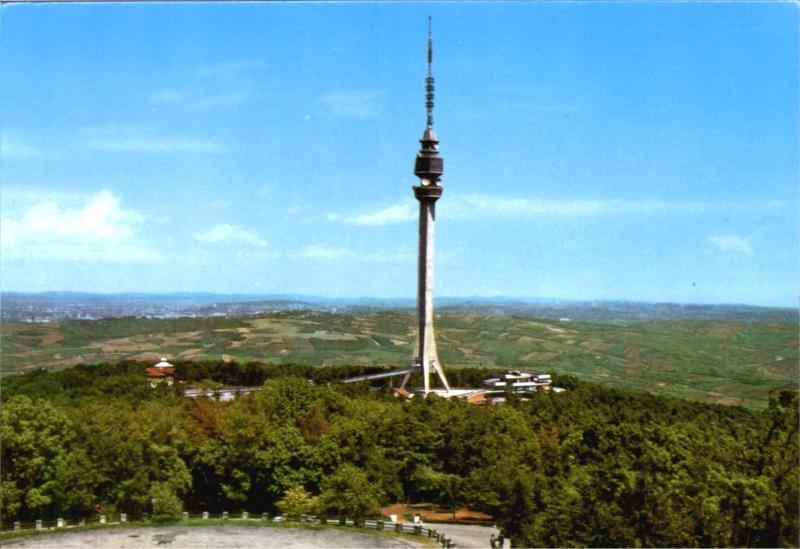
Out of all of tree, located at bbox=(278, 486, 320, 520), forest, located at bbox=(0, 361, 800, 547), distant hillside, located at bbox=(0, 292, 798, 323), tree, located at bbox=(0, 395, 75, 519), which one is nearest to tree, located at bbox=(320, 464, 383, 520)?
forest, located at bbox=(0, 361, 800, 547)

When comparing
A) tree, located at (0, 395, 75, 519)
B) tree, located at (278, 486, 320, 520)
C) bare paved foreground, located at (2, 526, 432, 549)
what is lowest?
bare paved foreground, located at (2, 526, 432, 549)

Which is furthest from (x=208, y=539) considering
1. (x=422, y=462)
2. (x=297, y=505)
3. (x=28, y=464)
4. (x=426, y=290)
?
(x=426, y=290)

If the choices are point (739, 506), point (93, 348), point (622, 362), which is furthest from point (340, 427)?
point (93, 348)

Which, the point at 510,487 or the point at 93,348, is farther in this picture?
the point at 93,348

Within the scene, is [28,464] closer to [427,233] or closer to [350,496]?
[350,496]

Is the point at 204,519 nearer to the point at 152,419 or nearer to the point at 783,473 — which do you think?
the point at 152,419

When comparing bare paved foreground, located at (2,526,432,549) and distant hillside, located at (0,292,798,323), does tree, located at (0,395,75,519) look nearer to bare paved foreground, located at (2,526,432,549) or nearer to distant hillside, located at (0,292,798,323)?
bare paved foreground, located at (2,526,432,549)

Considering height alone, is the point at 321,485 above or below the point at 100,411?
below
